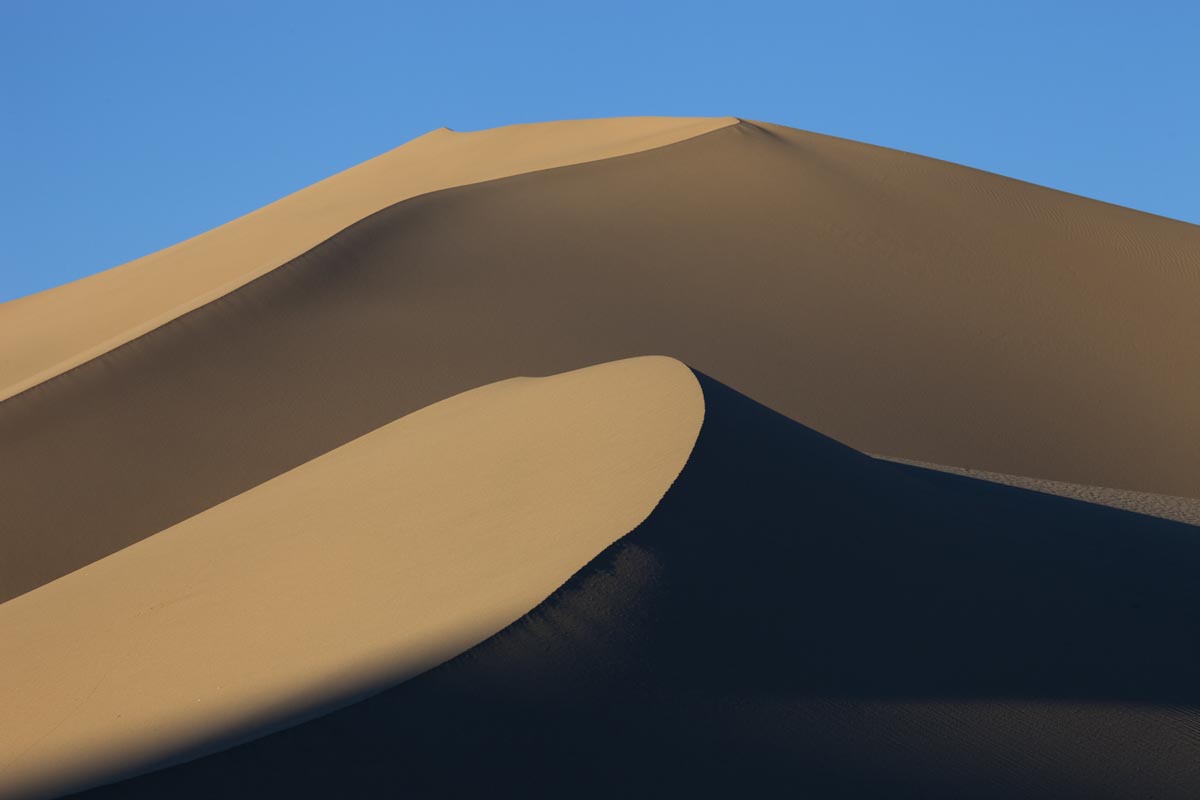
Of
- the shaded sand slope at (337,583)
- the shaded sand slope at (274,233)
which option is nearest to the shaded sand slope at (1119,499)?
the shaded sand slope at (337,583)

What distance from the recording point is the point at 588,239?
20844mm

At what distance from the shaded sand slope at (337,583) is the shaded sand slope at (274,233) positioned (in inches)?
315

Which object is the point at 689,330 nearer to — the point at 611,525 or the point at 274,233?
the point at 274,233

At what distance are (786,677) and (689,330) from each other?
40.5ft

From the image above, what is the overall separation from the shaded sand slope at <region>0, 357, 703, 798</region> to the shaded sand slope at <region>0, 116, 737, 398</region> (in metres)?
8.01

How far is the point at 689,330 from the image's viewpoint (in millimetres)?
18547

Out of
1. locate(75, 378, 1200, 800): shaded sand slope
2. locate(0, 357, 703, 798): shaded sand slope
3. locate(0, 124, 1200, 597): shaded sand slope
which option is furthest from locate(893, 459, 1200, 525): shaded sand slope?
locate(0, 357, 703, 798): shaded sand slope

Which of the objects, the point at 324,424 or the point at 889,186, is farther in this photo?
the point at 889,186

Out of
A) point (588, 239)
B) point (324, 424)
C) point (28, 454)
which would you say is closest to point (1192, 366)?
point (588, 239)

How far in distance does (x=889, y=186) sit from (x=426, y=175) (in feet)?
29.8

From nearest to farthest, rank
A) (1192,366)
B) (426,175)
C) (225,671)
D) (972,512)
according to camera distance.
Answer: (225,671), (972,512), (1192,366), (426,175)

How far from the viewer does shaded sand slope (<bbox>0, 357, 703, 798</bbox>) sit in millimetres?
6102

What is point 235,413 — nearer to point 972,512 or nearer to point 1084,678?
point 972,512

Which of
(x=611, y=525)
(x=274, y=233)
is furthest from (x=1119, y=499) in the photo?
(x=274, y=233)
